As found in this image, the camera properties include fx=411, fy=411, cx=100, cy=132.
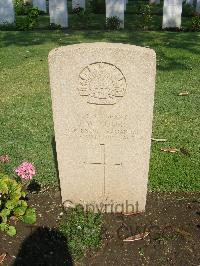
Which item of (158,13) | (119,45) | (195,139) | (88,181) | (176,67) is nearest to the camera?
(119,45)

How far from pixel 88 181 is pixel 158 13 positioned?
13777mm

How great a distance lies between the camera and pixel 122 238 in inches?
152

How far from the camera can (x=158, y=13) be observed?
54.3 feet

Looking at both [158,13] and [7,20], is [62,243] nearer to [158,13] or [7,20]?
[7,20]

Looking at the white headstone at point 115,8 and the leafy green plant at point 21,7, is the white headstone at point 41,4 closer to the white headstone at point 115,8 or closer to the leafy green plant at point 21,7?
the leafy green plant at point 21,7

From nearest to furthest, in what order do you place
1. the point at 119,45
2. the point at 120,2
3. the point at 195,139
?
the point at 119,45 < the point at 195,139 < the point at 120,2

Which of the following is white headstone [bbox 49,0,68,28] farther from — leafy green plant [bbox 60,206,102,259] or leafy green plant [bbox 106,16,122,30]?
leafy green plant [bbox 60,206,102,259]

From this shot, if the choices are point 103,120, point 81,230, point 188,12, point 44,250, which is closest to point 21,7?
point 188,12

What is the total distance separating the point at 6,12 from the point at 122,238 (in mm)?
11782

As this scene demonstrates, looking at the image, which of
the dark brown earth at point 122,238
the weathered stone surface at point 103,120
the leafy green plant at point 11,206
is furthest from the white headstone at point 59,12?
the leafy green plant at point 11,206

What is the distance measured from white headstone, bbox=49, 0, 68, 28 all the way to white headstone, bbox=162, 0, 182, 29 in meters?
3.33

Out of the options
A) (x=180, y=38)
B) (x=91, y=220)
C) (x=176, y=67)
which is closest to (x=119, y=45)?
(x=91, y=220)

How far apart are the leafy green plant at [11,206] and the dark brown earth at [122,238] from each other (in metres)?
0.19

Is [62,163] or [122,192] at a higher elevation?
[62,163]
